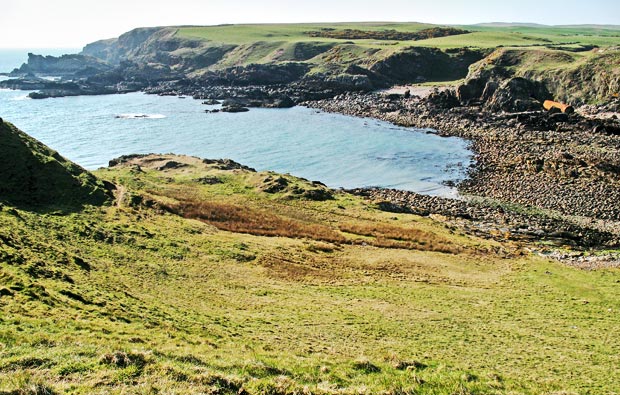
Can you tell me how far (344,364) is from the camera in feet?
64.0

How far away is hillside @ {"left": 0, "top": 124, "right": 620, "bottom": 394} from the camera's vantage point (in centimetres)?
1644

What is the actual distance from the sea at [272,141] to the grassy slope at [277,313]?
32.3 metres

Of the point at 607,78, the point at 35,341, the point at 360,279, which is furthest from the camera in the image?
the point at 607,78

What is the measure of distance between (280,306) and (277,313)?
3.78 feet

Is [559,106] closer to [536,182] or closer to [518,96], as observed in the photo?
[518,96]

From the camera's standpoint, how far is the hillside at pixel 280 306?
16.4m

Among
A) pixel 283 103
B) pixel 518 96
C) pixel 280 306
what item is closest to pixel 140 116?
pixel 283 103

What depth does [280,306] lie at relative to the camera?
92.0 ft

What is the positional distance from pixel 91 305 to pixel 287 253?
17646mm

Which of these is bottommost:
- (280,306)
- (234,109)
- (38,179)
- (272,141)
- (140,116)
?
(280,306)

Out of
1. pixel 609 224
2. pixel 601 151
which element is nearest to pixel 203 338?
pixel 609 224

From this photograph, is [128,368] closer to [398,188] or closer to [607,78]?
[398,188]

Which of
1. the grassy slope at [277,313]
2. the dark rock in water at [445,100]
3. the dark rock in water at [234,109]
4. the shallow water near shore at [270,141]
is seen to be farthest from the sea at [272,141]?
the grassy slope at [277,313]

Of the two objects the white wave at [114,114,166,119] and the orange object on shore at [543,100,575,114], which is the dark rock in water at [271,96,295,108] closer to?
the white wave at [114,114,166,119]
